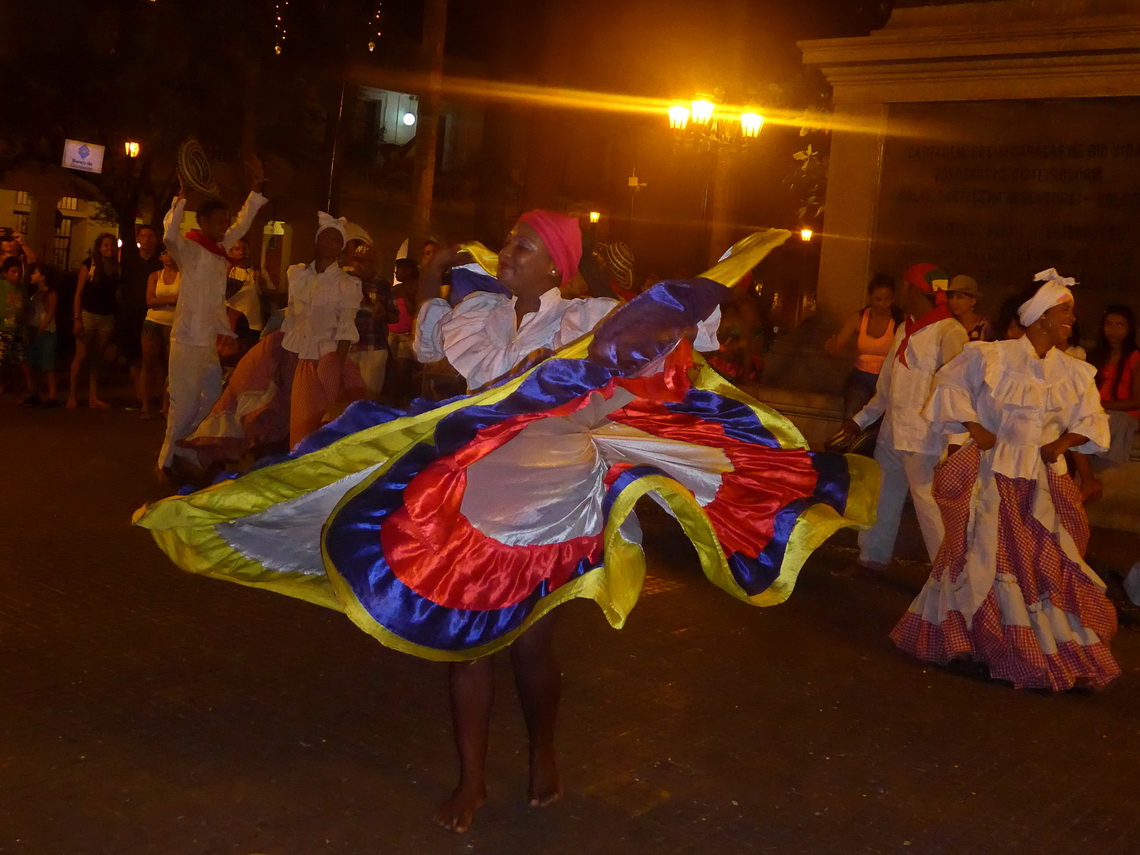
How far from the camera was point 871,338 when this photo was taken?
9.50 metres

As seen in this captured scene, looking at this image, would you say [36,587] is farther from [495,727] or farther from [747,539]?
[747,539]

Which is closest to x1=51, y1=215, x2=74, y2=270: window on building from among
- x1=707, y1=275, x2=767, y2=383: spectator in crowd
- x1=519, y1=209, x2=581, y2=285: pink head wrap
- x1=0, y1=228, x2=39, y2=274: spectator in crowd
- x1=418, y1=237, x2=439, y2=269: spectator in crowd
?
x1=0, y1=228, x2=39, y2=274: spectator in crowd

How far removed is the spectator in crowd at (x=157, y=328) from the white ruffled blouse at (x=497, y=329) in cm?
721

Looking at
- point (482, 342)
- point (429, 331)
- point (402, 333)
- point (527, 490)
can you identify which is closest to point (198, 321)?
point (402, 333)

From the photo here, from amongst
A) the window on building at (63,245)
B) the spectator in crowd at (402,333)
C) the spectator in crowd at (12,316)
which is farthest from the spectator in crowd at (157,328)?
the window on building at (63,245)

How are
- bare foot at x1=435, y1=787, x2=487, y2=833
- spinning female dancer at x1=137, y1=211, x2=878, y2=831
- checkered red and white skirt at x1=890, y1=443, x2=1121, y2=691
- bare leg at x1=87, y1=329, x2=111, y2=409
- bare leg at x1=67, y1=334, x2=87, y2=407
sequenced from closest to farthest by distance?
spinning female dancer at x1=137, y1=211, x2=878, y2=831 < bare foot at x1=435, y1=787, x2=487, y2=833 < checkered red and white skirt at x1=890, y1=443, x2=1121, y2=691 < bare leg at x1=67, y1=334, x2=87, y2=407 < bare leg at x1=87, y1=329, x2=111, y2=409

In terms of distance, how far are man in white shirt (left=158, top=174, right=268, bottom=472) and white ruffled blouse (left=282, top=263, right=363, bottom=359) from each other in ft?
1.73

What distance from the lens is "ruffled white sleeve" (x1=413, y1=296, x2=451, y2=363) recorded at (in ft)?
14.5

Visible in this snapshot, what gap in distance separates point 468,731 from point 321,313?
5.99 m

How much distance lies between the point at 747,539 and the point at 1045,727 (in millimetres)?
1924

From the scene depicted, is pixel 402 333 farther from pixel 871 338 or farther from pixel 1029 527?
pixel 1029 527

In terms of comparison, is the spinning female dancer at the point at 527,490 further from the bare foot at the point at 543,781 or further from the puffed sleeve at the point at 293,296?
the puffed sleeve at the point at 293,296

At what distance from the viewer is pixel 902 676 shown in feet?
19.5

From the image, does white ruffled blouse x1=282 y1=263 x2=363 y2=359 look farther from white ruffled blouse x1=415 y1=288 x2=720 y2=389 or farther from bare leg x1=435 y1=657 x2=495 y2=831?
bare leg x1=435 y1=657 x2=495 y2=831
